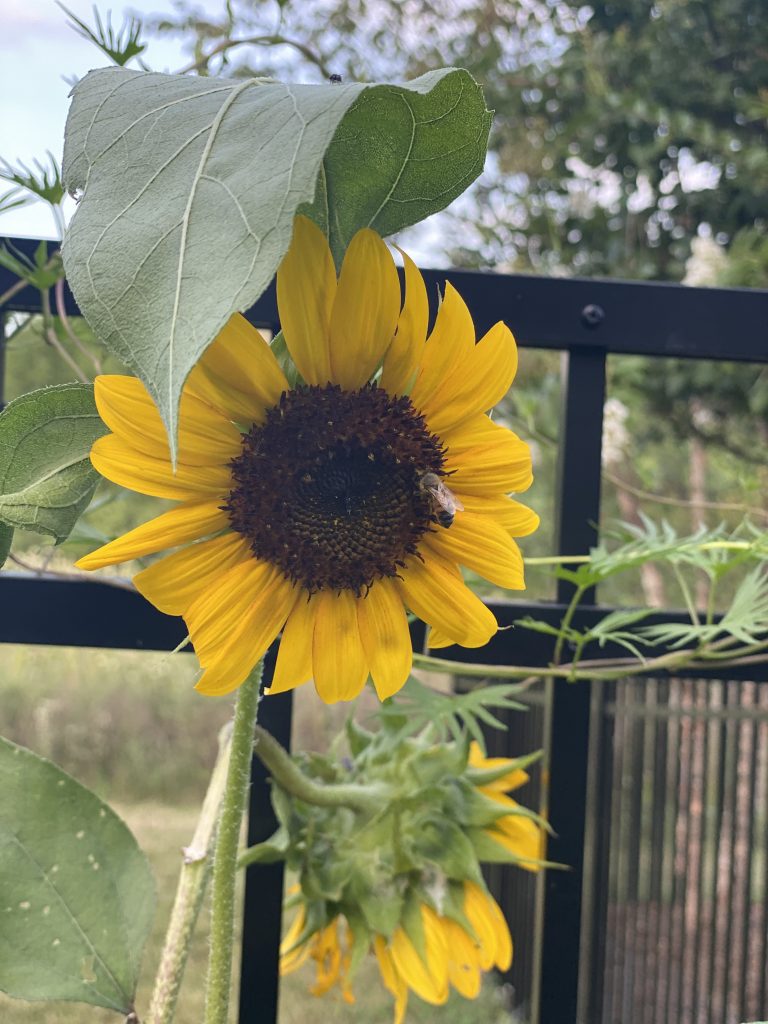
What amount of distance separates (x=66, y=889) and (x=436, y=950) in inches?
6.0

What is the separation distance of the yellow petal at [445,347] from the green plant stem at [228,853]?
93 millimetres

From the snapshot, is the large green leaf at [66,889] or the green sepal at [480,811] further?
the green sepal at [480,811]

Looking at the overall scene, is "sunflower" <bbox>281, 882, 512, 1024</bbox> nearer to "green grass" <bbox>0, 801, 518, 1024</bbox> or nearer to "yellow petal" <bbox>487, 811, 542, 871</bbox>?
"yellow petal" <bbox>487, 811, 542, 871</bbox>

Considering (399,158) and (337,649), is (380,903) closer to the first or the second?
(337,649)

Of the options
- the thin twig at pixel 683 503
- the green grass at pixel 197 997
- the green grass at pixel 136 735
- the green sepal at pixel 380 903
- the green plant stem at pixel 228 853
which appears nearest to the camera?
the green plant stem at pixel 228 853

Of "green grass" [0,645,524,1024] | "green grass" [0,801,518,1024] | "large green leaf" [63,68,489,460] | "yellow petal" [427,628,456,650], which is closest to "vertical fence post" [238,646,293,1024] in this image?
"yellow petal" [427,628,456,650]

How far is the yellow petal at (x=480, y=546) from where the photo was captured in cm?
24

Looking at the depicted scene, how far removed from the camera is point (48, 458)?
219mm

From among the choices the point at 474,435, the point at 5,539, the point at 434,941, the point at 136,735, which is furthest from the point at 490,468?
the point at 136,735

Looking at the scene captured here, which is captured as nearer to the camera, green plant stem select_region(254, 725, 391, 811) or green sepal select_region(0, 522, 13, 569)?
green sepal select_region(0, 522, 13, 569)

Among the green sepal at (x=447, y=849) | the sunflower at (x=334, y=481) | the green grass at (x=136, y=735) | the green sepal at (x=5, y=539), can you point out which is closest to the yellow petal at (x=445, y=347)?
the sunflower at (x=334, y=481)

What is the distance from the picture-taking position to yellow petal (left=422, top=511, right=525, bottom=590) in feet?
0.78

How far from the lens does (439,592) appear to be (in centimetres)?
24

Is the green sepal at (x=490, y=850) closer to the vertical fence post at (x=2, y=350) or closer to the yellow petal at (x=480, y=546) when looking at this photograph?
the yellow petal at (x=480, y=546)
